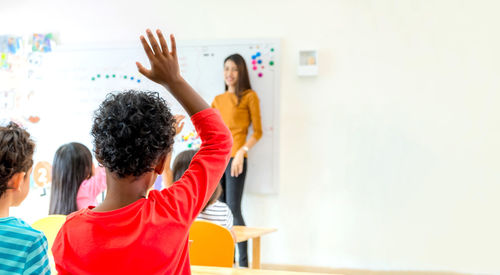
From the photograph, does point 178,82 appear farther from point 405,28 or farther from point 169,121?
point 405,28

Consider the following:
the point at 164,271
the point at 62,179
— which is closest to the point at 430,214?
the point at 62,179

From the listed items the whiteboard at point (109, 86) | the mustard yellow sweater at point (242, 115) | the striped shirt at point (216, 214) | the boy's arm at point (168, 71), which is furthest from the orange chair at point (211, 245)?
the whiteboard at point (109, 86)

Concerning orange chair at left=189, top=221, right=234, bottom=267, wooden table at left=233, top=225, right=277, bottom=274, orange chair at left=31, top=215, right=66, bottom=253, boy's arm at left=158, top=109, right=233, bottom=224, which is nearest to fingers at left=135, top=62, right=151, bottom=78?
boy's arm at left=158, top=109, right=233, bottom=224

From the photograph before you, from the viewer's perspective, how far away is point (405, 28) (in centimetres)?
339

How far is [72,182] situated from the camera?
98.6 inches

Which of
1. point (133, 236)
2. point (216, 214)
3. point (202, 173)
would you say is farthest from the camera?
point (216, 214)

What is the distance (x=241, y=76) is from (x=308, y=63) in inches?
21.7

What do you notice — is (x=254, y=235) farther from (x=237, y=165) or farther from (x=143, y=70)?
(x=143, y=70)

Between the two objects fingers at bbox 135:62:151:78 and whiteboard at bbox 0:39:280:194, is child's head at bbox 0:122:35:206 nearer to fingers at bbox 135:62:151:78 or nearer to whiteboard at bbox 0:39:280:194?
fingers at bbox 135:62:151:78

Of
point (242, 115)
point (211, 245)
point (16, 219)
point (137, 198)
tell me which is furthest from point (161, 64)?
point (242, 115)

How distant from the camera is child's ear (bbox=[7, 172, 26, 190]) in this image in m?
1.05

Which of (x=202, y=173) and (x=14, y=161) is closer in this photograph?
(x=202, y=173)

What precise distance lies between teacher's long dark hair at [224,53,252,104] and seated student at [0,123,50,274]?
8.27ft

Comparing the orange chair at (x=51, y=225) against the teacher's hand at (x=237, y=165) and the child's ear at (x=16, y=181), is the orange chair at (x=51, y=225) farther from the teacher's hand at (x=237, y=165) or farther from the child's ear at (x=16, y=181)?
the teacher's hand at (x=237, y=165)
